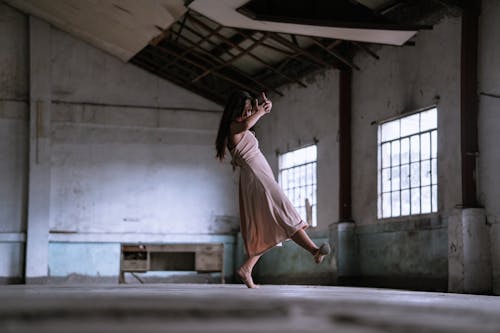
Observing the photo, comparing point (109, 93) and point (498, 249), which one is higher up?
point (109, 93)

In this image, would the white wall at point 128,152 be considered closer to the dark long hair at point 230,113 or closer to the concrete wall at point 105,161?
the concrete wall at point 105,161

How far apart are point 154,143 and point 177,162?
62cm

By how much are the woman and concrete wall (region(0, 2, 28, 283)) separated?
30.2 ft

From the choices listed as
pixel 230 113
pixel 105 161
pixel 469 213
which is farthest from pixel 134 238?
pixel 230 113

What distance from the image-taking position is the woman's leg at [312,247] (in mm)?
6625

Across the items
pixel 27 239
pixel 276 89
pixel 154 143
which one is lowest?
pixel 27 239

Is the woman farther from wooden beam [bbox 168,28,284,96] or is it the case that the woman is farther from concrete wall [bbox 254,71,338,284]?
wooden beam [bbox 168,28,284,96]

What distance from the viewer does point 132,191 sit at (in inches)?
628

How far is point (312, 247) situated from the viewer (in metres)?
6.73

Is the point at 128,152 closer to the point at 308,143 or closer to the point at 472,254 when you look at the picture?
the point at 308,143

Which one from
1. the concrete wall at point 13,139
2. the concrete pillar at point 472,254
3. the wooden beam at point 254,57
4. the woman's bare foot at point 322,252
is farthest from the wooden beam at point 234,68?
the woman's bare foot at point 322,252

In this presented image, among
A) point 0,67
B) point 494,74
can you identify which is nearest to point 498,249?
point 494,74

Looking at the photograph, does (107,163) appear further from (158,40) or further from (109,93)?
(158,40)

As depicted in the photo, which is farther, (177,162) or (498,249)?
Answer: (177,162)
